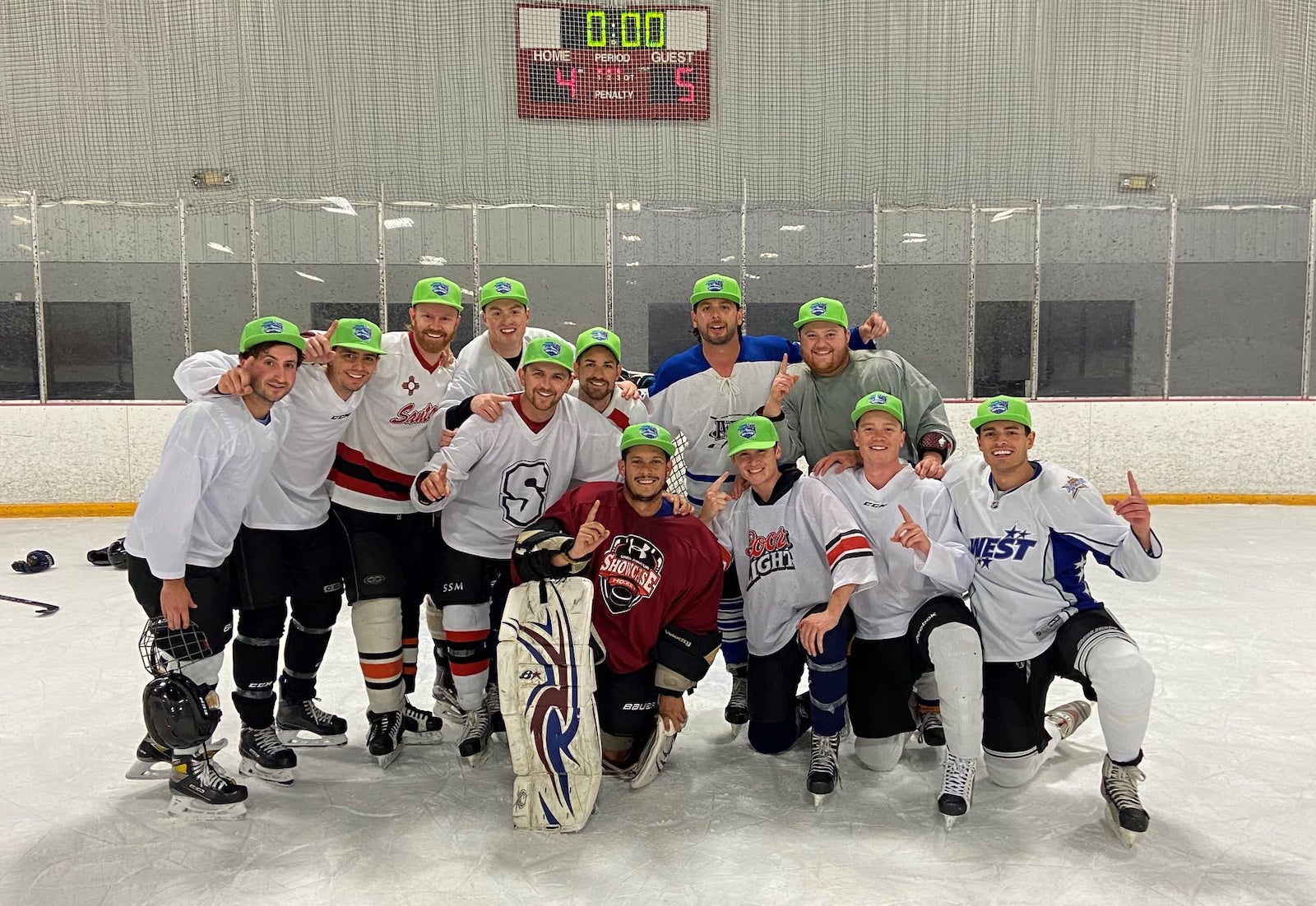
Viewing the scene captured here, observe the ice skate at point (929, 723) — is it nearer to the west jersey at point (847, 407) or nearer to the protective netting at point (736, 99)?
the west jersey at point (847, 407)

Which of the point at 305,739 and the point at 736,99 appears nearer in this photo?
the point at 305,739

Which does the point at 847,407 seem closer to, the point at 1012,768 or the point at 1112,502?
the point at 1012,768

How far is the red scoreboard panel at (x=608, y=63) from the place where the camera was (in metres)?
7.26

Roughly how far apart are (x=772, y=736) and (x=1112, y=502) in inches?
203

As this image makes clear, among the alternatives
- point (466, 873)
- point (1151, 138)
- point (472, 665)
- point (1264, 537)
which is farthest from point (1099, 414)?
point (466, 873)

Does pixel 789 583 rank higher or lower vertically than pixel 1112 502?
higher

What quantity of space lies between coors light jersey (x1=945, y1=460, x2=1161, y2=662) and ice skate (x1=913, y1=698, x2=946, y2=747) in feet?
1.35

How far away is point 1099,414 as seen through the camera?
23.2 ft

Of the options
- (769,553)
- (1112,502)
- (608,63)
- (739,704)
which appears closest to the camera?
(769,553)

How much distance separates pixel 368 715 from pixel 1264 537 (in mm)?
5564

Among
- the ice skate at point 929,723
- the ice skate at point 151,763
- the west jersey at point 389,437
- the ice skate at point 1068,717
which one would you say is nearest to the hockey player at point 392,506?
the west jersey at point 389,437

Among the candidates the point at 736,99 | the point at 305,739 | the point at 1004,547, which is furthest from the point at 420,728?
the point at 736,99

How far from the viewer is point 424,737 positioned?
2869 mm

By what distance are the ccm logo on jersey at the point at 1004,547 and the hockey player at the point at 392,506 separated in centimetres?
161
